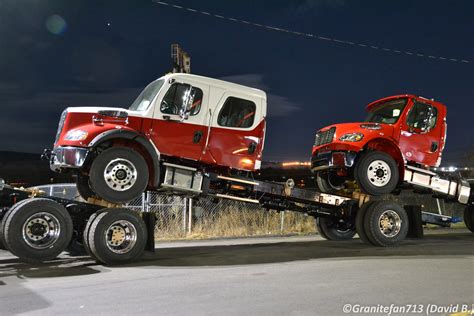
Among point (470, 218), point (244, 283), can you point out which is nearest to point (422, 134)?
point (470, 218)

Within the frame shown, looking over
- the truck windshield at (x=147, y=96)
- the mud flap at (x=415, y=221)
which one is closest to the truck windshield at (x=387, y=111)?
the mud flap at (x=415, y=221)

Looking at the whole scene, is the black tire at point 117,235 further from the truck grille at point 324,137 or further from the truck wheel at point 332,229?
the truck wheel at point 332,229

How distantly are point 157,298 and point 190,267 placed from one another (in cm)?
252

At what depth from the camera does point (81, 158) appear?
8.75 meters

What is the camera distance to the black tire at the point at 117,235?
8727 mm

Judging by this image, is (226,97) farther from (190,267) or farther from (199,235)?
(199,235)

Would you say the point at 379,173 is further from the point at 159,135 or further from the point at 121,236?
the point at 121,236

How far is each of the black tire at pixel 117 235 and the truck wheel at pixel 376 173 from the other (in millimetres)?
4833

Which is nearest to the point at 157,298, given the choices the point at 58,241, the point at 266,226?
the point at 58,241

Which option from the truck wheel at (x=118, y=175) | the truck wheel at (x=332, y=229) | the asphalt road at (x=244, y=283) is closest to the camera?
the asphalt road at (x=244, y=283)

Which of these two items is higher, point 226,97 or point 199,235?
point 226,97

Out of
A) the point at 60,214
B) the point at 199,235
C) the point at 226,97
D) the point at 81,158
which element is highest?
the point at 226,97

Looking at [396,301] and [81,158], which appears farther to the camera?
[81,158]

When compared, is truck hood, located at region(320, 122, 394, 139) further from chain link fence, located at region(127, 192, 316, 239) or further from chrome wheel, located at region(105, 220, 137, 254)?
chrome wheel, located at region(105, 220, 137, 254)
